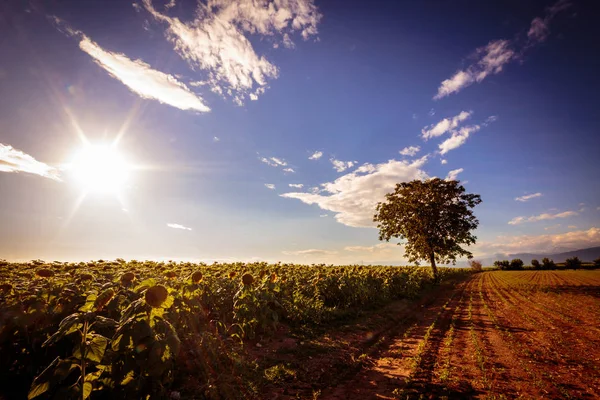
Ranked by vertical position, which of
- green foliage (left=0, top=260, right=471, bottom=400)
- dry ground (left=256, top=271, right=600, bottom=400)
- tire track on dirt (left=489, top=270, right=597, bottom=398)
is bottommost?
tire track on dirt (left=489, top=270, right=597, bottom=398)

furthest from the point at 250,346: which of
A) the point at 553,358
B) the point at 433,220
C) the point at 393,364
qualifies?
the point at 433,220

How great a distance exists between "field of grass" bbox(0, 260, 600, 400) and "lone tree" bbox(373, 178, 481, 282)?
20.3 meters

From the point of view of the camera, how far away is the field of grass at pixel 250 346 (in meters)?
3.76

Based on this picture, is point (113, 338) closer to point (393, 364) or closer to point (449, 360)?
point (393, 364)

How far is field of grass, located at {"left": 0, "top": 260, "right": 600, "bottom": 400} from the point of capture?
148 inches

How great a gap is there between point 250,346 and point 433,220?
3255 cm

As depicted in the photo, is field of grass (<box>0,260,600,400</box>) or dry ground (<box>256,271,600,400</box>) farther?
dry ground (<box>256,271,600,400</box>)

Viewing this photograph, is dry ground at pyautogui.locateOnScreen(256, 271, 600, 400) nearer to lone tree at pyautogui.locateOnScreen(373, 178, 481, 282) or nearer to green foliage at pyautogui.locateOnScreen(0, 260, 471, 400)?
green foliage at pyautogui.locateOnScreen(0, 260, 471, 400)

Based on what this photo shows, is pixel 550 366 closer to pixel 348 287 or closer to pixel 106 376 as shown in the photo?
pixel 348 287

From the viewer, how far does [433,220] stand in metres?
34.5

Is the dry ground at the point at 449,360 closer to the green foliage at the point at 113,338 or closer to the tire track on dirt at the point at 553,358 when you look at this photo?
the tire track on dirt at the point at 553,358

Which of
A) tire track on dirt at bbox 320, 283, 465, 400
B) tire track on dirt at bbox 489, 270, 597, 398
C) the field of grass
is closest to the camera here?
the field of grass

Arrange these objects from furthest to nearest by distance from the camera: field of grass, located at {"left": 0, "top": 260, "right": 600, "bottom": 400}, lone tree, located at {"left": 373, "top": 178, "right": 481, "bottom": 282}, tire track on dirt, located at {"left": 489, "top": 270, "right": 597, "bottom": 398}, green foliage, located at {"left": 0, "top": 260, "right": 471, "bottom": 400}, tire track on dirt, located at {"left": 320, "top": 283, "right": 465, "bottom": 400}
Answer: lone tree, located at {"left": 373, "top": 178, "right": 481, "bottom": 282}, tire track on dirt, located at {"left": 489, "top": 270, "right": 597, "bottom": 398}, tire track on dirt, located at {"left": 320, "top": 283, "right": 465, "bottom": 400}, field of grass, located at {"left": 0, "top": 260, "right": 600, "bottom": 400}, green foliage, located at {"left": 0, "top": 260, "right": 471, "bottom": 400}

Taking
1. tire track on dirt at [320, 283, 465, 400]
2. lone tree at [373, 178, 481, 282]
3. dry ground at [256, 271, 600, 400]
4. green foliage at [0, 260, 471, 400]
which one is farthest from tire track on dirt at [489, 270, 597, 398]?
lone tree at [373, 178, 481, 282]
